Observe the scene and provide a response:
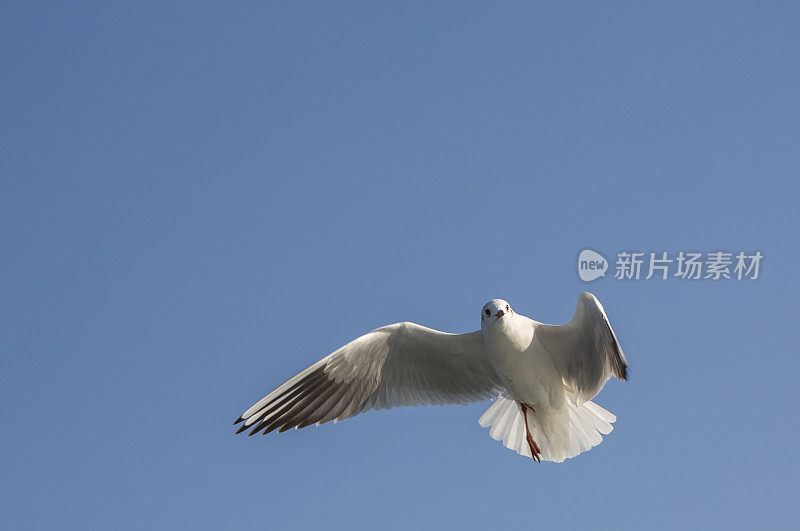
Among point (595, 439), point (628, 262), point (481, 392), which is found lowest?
point (595, 439)

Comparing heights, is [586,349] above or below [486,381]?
below

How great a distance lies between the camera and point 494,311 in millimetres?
7496

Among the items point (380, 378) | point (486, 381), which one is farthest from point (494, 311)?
point (380, 378)

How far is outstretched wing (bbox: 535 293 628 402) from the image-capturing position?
23.0ft

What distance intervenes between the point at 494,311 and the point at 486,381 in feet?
3.06

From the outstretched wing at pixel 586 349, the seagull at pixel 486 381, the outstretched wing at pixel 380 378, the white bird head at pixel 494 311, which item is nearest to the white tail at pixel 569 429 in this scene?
the seagull at pixel 486 381

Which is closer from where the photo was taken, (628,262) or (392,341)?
(392,341)

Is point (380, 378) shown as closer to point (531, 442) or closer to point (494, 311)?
point (494, 311)

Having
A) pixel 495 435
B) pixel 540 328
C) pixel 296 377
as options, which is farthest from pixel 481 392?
pixel 296 377

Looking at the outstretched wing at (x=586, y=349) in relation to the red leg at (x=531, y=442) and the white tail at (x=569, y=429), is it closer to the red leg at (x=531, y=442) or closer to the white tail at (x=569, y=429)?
the white tail at (x=569, y=429)

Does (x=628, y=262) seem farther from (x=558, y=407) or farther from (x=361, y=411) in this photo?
(x=361, y=411)

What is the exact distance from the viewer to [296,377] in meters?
7.88

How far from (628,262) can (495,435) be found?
1999 millimetres

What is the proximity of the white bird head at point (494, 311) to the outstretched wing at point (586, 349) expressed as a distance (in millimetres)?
347
